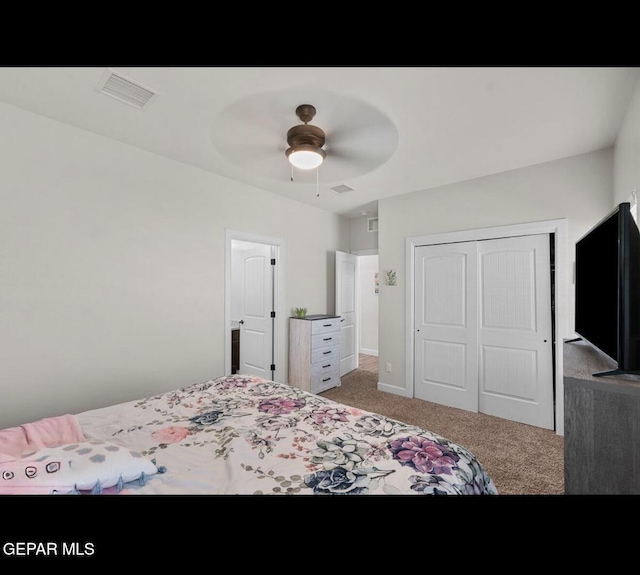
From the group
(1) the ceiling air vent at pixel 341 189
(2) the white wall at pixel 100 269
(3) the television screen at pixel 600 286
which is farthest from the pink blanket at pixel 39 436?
(1) the ceiling air vent at pixel 341 189

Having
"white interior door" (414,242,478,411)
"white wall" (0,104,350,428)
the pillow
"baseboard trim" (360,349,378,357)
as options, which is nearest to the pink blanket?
the pillow

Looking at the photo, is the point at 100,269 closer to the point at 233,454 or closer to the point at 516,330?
the point at 233,454

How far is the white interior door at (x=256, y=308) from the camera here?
13.0 feet

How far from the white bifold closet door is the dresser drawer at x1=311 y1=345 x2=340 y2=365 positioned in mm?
1085

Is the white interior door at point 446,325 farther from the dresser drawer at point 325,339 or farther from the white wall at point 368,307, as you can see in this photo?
the white wall at point 368,307

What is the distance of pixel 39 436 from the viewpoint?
4.00 ft

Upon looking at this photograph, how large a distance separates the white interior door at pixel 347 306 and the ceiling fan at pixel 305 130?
2.35m

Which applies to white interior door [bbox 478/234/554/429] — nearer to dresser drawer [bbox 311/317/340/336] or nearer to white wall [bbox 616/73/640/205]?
white wall [bbox 616/73/640/205]

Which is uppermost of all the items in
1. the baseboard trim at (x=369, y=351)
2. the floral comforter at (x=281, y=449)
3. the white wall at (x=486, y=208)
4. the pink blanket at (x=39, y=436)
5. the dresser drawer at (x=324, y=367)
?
the white wall at (x=486, y=208)

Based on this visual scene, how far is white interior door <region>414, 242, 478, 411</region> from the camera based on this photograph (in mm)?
3371

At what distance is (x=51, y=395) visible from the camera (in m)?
2.11
